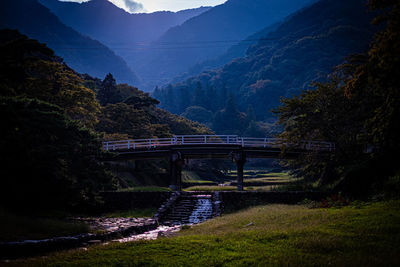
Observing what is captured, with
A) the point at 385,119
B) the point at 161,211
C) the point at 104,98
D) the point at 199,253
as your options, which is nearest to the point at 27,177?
the point at 161,211

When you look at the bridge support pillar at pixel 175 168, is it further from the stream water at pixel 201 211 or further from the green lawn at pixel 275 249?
the green lawn at pixel 275 249

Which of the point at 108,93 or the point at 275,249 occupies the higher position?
the point at 108,93

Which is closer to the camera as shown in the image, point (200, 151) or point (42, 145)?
point (42, 145)

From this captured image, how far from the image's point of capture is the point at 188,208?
2509cm

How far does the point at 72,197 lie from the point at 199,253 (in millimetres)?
11944

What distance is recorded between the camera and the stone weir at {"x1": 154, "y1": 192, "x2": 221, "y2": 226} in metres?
22.3

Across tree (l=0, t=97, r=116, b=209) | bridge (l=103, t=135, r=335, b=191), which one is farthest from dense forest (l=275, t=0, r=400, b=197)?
tree (l=0, t=97, r=116, b=209)

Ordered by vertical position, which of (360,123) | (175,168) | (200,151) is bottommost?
(175,168)

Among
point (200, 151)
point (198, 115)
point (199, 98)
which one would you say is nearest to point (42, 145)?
point (200, 151)

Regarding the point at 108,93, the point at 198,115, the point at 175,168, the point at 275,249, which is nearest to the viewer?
the point at 275,249

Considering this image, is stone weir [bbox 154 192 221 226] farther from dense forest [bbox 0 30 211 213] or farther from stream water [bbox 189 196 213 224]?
dense forest [bbox 0 30 211 213]

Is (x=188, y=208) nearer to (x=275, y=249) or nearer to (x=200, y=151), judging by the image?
(x=200, y=151)

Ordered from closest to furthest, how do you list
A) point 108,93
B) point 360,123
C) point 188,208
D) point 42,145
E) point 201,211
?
point 42,145, point 201,211, point 188,208, point 360,123, point 108,93

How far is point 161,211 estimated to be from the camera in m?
22.8
